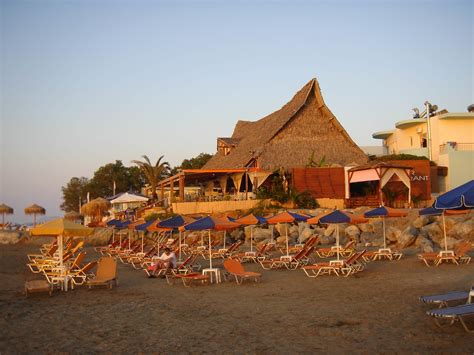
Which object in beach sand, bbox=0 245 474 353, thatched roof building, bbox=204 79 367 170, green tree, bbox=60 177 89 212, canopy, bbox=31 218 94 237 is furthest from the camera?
green tree, bbox=60 177 89 212

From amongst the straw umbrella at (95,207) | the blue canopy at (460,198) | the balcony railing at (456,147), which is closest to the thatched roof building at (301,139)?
the balcony railing at (456,147)

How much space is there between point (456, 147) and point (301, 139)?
386 inches

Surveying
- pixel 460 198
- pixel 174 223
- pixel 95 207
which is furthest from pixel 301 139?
pixel 460 198

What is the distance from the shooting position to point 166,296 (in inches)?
420

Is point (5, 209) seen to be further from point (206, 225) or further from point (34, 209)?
point (206, 225)

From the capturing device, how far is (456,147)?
33094 millimetres

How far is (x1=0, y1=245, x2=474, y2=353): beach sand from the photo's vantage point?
21.4 feet

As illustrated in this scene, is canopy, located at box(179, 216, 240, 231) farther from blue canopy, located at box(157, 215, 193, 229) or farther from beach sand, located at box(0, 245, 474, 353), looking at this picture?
beach sand, located at box(0, 245, 474, 353)

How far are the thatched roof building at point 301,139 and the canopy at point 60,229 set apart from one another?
20015 millimetres

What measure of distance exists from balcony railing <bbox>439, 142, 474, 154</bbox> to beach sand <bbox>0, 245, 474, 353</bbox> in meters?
21.2

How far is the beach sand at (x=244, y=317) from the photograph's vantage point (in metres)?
6.51

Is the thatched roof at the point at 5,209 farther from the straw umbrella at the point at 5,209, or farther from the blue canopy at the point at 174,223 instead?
the blue canopy at the point at 174,223

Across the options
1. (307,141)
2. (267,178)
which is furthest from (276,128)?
(267,178)

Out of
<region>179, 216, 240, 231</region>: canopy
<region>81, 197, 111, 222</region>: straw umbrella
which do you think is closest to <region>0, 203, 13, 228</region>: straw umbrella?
<region>81, 197, 111, 222</region>: straw umbrella
